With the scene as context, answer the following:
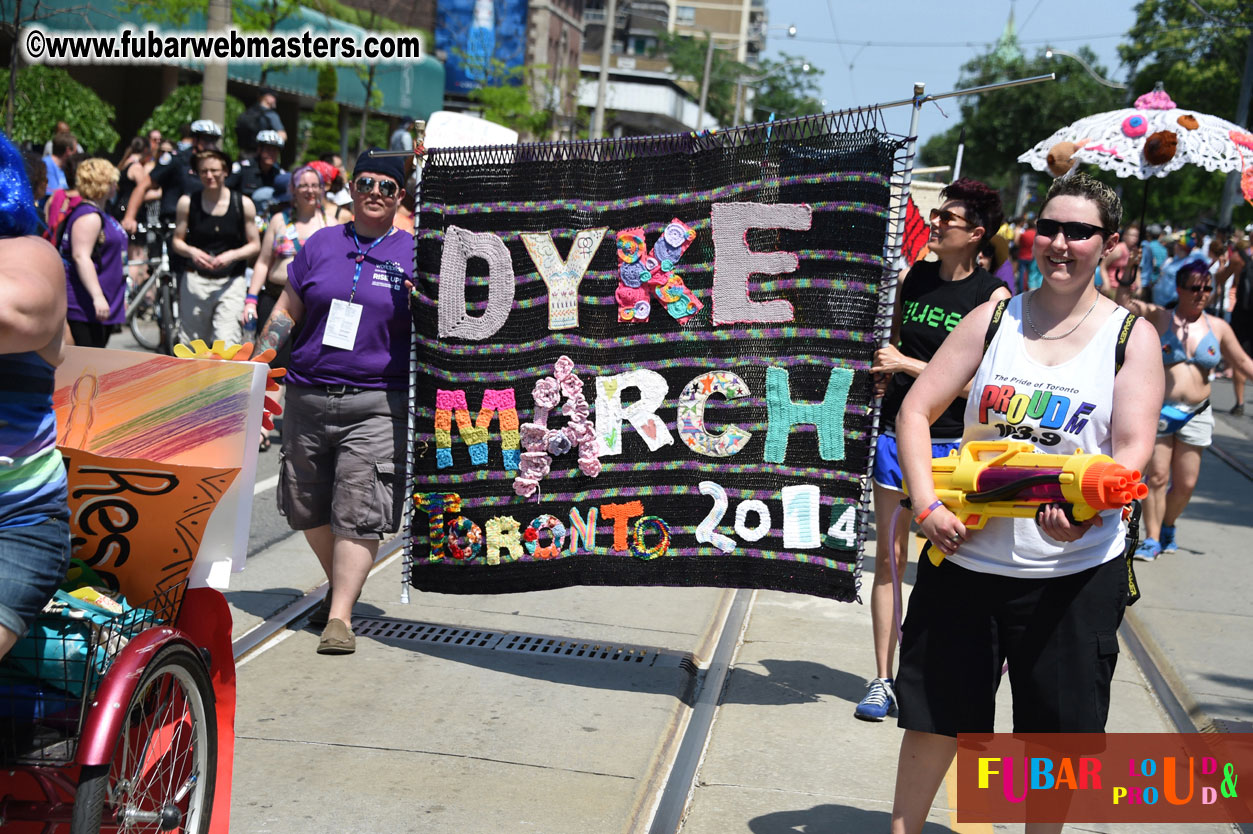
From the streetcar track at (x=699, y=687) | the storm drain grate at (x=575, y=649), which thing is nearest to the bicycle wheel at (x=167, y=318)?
the streetcar track at (x=699, y=687)

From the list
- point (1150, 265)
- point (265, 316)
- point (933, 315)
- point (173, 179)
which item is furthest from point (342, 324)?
point (1150, 265)

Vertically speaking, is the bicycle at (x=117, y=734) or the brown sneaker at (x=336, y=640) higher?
the bicycle at (x=117, y=734)

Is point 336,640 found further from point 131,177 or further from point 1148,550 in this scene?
point 131,177

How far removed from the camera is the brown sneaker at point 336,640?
529 centimetres

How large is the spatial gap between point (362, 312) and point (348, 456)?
0.60 meters

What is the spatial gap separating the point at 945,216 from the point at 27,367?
132 inches

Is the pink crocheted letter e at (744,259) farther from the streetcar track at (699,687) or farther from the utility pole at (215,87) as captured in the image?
the utility pole at (215,87)

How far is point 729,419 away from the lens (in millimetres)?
5047

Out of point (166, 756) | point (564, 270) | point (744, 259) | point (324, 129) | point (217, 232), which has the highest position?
point (324, 129)

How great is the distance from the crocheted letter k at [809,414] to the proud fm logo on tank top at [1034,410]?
158 centimetres

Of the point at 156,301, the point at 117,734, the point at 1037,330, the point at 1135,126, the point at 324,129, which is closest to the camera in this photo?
the point at 117,734

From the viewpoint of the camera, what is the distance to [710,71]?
8719cm

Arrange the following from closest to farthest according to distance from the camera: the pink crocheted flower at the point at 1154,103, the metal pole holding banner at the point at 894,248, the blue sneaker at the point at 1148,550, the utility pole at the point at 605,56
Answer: the metal pole holding banner at the point at 894,248, the blue sneaker at the point at 1148,550, the pink crocheted flower at the point at 1154,103, the utility pole at the point at 605,56

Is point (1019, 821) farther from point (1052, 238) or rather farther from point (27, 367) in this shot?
point (27, 367)
